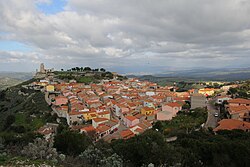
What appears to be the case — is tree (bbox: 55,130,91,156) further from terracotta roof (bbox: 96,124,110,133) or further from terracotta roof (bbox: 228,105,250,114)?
terracotta roof (bbox: 228,105,250,114)

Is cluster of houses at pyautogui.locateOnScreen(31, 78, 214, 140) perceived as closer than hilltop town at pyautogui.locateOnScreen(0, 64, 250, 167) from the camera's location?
No

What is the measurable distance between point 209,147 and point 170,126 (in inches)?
513

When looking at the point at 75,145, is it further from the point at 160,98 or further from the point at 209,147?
the point at 160,98

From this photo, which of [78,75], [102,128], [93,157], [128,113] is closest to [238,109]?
[128,113]

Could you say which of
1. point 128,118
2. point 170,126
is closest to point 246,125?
point 170,126

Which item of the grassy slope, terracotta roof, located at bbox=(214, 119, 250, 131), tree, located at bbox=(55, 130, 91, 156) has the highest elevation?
tree, located at bbox=(55, 130, 91, 156)

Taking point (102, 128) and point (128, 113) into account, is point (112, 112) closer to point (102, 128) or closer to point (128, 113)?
point (128, 113)

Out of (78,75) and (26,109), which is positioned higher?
(78,75)

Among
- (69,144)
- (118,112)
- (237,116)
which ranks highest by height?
(69,144)

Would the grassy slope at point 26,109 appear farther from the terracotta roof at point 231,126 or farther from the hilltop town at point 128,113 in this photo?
the terracotta roof at point 231,126

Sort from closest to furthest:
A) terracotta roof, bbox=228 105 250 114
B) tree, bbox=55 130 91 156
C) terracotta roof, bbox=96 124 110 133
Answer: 1. tree, bbox=55 130 91 156
2. terracotta roof, bbox=96 124 110 133
3. terracotta roof, bbox=228 105 250 114

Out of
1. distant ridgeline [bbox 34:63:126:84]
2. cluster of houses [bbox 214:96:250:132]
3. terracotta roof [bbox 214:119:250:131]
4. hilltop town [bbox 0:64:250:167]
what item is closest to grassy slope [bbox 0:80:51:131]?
hilltop town [bbox 0:64:250:167]

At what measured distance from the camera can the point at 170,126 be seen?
2873 centimetres

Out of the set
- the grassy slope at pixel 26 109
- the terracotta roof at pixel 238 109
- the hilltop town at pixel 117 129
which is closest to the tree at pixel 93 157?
the hilltop town at pixel 117 129
